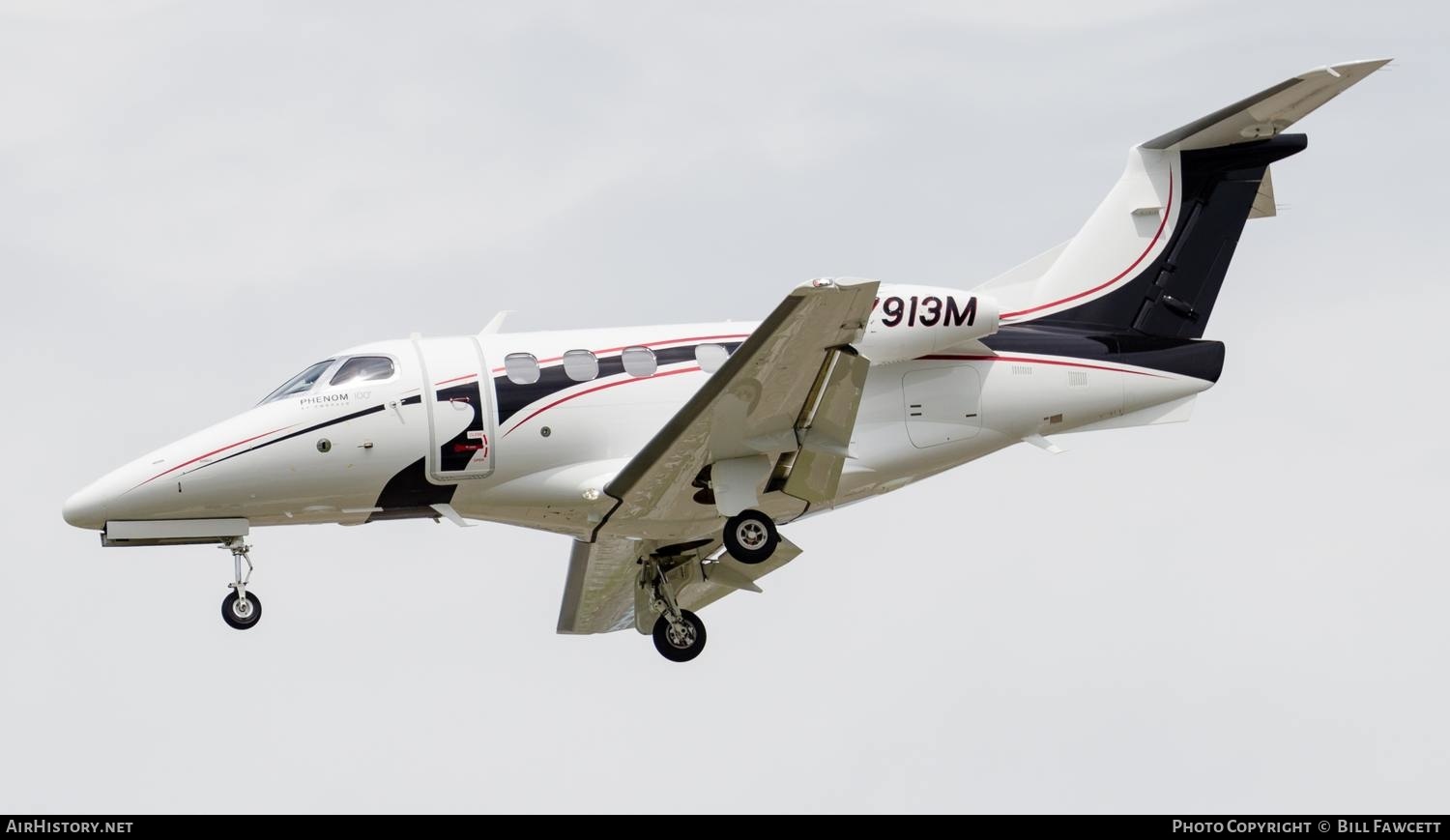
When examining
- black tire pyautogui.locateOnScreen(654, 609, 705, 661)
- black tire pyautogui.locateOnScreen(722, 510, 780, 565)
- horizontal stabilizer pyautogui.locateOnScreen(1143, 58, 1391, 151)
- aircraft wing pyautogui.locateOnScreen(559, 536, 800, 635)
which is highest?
horizontal stabilizer pyautogui.locateOnScreen(1143, 58, 1391, 151)

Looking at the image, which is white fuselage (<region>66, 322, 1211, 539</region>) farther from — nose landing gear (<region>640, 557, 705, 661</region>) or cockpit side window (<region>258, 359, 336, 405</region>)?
nose landing gear (<region>640, 557, 705, 661</region>)

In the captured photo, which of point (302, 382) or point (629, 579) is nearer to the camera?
point (302, 382)

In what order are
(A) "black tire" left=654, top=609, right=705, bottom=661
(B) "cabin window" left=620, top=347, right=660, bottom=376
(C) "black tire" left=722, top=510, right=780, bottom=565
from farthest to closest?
(A) "black tire" left=654, top=609, right=705, bottom=661
(B) "cabin window" left=620, top=347, right=660, bottom=376
(C) "black tire" left=722, top=510, right=780, bottom=565

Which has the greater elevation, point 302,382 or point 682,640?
point 302,382

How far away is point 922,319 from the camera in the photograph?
22.7m

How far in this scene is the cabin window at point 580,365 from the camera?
22.8m

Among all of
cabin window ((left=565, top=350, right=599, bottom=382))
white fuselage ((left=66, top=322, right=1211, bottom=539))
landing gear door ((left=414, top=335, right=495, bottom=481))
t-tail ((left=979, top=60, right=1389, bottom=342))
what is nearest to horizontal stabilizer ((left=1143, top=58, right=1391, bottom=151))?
t-tail ((left=979, top=60, right=1389, bottom=342))

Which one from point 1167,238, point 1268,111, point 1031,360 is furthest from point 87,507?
point 1268,111

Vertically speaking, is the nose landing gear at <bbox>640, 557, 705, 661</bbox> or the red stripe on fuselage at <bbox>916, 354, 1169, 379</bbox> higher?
the red stripe on fuselage at <bbox>916, 354, 1169, 379</bbox>

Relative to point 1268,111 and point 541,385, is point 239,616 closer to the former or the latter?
point 541,385

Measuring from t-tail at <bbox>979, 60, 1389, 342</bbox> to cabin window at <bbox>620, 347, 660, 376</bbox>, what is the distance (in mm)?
4756

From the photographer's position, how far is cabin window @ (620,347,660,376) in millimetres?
23016

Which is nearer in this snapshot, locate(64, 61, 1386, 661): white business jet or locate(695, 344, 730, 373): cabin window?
locate(64, 61, 1386, 661): white business jet

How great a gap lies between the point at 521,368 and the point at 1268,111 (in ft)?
33.1
